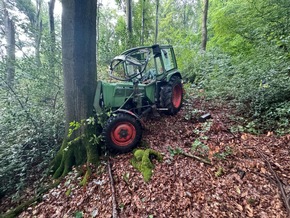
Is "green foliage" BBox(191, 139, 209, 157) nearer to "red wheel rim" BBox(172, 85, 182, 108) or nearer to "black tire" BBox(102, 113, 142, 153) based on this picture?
"black tire" BBox(102, 113, 142, 153)

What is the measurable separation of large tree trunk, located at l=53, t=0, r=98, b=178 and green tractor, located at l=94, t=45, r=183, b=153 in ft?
0.97

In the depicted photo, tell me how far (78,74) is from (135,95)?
1330 mm

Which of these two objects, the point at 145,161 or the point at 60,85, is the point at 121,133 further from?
the point at 60,85

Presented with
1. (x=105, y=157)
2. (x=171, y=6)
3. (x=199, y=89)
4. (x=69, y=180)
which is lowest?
(x=69, y=180)

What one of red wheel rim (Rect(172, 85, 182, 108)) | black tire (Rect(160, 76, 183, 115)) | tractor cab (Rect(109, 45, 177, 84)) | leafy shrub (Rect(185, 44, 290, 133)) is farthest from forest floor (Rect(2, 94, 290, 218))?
tractor cab (Rect(109, 45, 177, 84))

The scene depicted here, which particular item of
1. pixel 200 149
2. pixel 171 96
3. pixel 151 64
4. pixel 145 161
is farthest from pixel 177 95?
pixel 145 161

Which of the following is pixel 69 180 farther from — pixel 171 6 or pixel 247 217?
pixel 171 6

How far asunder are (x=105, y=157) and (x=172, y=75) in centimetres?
309

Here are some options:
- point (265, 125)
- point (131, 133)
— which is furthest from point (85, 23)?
point (265, 125)

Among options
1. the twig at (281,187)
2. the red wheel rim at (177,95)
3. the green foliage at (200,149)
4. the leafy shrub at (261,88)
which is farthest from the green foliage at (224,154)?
the red wheel rim at (177,95)

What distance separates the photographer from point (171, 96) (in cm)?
470

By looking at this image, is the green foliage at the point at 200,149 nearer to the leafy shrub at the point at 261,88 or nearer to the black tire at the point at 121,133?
the black tire at the point at 121,133

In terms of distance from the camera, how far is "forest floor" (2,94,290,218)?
2.20m

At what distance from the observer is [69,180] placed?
10.0 ft
